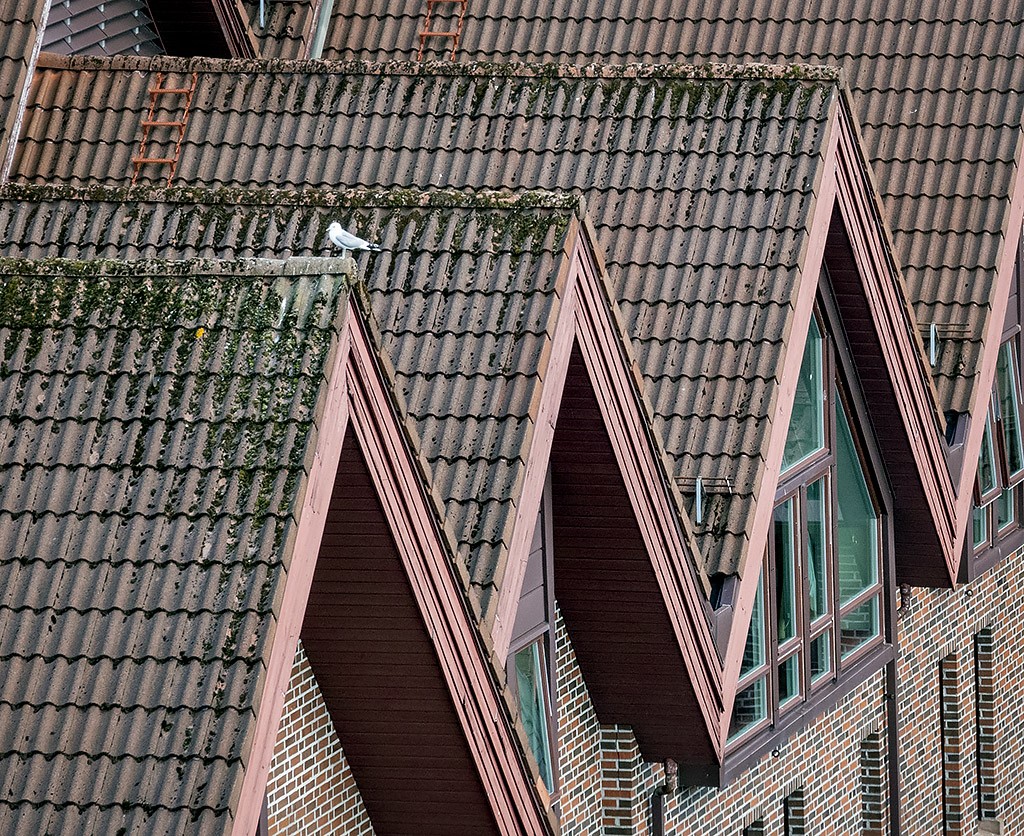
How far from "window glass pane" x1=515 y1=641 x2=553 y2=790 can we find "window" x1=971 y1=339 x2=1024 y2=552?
768 cm

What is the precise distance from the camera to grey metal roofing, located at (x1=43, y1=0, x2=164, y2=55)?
54.2 ft

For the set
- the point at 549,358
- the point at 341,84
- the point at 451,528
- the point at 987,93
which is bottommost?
the point at 451,528

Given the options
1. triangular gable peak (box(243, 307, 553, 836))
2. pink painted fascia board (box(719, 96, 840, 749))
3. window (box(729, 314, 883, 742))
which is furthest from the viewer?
window (box(729, 314, 883, 742))

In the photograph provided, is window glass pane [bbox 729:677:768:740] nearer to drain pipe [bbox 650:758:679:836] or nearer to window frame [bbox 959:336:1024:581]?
drain pipe [bbox 650:758:679:836]

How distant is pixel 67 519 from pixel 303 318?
1.15 meters

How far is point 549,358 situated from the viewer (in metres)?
11.6

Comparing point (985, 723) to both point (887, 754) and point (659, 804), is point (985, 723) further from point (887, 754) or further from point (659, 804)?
point (659, 804)

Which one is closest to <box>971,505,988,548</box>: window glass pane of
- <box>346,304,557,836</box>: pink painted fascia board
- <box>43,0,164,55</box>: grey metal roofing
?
<box>43,0,164,55</box>: grey metal roofing

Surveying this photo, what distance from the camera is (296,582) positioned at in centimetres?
921

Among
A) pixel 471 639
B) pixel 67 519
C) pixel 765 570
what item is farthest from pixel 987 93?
pixel 67 519

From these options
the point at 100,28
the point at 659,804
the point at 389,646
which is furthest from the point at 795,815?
the point at 389,646

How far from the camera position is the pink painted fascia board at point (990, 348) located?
18.1 metres

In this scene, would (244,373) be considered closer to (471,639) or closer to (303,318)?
(303,318)

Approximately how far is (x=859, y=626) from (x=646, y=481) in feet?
18.8
